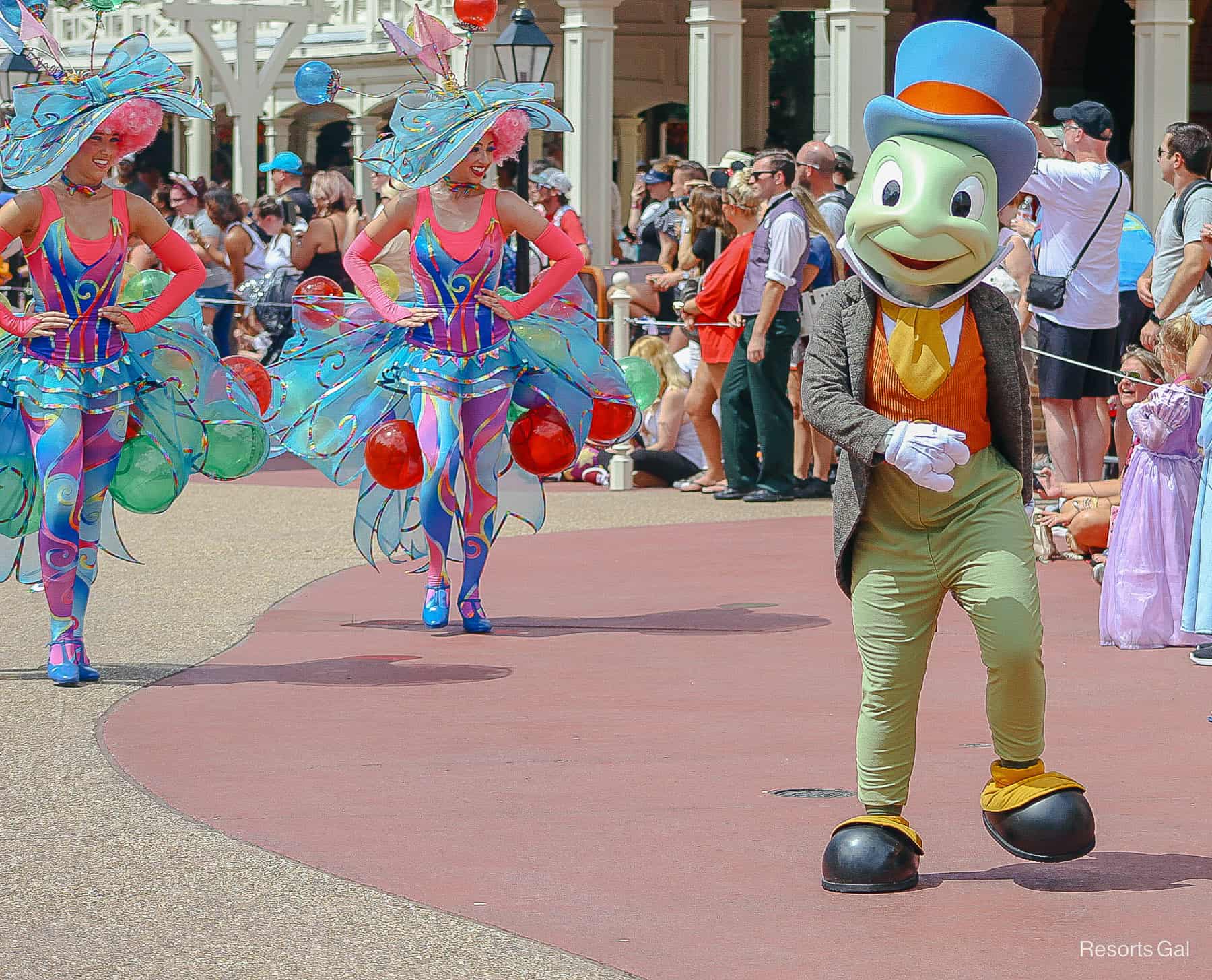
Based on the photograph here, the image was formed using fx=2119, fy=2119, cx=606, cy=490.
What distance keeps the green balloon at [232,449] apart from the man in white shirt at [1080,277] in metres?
4.05

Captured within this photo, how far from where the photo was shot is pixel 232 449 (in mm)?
7578

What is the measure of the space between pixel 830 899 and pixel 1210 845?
98 centimetres

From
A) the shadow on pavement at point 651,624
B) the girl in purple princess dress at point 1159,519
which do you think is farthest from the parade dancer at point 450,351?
the girl in purple princess dress at point 1159,519

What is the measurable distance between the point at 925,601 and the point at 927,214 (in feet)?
2.76

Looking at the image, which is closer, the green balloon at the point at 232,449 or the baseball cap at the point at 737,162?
the green balloon at the point at 232,449

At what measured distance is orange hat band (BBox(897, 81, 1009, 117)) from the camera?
463 centimetres

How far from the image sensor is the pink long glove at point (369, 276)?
7.82 m

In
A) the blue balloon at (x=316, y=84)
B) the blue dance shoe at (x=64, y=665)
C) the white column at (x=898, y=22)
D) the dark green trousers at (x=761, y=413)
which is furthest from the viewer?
the white column at (x=898, y=22)

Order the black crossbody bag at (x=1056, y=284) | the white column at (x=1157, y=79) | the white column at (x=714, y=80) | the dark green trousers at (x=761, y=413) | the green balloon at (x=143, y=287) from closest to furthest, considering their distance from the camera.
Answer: the green balloon at (x=143, y=287) < the black crossbody bag at (x=1056, y=284) < the dark green trousers at (x=761, y=413) < the white column at (x=1157, y=79) < the white column at (x=714, y=80)

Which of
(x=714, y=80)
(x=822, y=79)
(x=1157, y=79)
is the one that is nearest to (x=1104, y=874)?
(x=1157, y=79)

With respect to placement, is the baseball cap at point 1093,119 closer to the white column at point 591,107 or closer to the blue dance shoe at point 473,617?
the blue dance shoe at point 473,617

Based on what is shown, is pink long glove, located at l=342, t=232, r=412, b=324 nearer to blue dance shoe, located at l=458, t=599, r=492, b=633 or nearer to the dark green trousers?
blue dance shoe, located at l=458, t=599, r=492, b=633

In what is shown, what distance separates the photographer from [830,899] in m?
4.48

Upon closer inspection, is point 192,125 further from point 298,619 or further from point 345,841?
point 345,841
